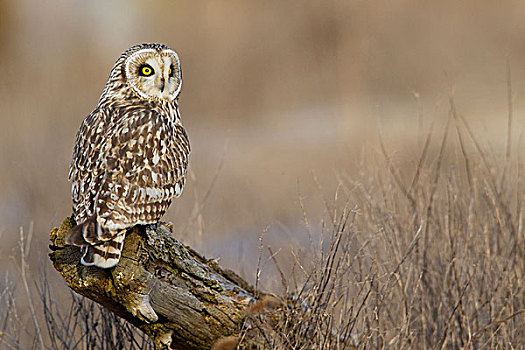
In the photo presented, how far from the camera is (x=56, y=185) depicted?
6.51 m

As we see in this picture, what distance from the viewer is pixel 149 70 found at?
8.93 feet

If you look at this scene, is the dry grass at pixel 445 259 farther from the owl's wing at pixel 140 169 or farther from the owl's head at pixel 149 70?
the owl's head at pixel 149 70

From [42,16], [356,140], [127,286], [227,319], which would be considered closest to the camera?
[127,286]

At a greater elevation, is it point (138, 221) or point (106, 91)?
point (106, 91)

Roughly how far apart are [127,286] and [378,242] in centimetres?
170

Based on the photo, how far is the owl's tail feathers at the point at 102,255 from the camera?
2.09m

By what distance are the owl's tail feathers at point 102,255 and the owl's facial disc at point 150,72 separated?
0.80 meters

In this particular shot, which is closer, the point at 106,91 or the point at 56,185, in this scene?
the point at 106,91

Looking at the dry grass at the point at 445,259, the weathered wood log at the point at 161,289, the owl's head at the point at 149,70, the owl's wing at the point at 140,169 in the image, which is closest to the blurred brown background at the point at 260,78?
the dry grass at the point at 445,259

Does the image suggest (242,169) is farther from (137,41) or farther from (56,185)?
(137,41)

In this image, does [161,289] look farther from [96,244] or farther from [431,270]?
[431,270]

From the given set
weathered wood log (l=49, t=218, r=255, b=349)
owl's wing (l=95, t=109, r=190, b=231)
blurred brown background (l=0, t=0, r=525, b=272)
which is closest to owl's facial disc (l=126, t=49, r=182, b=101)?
owl's wing (l=95, t=109, r=190, b=231)

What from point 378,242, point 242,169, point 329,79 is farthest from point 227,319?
point 329,79

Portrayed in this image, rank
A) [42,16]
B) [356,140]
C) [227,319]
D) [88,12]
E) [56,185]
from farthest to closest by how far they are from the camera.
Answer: [88,12] → [42,16] → [356,140] → [56,185] → [227,319]
